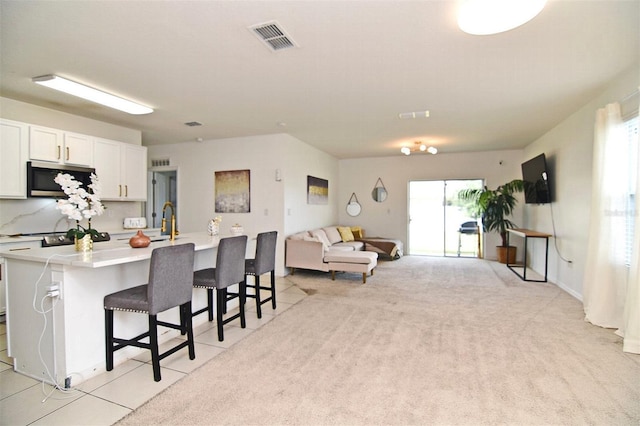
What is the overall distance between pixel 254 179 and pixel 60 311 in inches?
156

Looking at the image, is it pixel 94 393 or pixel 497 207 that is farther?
pixel 497 207

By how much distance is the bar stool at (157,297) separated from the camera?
222cm

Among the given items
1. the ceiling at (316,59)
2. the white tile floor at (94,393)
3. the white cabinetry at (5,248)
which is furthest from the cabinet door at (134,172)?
the white tile floor at (94,393)

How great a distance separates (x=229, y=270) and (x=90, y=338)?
1.14 m

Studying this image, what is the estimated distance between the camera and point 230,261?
304cm

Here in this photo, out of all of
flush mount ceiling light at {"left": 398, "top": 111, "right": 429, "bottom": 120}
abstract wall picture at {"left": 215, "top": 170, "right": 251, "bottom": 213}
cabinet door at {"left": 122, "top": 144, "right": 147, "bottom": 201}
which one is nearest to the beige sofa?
abstract wall picture at {"left": 215, "top": 170, "right": 251, "bottom": 213}

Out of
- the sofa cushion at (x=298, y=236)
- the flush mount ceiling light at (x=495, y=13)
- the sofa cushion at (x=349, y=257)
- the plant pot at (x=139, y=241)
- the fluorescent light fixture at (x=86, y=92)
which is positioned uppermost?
the fluorescent light fixture at (x=86, y=92)

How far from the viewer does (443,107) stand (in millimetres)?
4184

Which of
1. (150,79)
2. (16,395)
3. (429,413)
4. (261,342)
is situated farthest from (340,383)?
(150,79)

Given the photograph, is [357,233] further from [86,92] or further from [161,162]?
[86,92]

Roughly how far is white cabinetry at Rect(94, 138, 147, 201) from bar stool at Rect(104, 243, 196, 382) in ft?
9.73

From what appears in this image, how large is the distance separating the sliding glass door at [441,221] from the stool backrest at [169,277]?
6678 mm

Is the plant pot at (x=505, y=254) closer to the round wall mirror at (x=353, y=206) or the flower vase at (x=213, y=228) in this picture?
the round wall mirror at (x=353, y=206)

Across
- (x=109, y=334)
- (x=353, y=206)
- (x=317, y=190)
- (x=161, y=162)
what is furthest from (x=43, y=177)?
(x=353, y=206)
